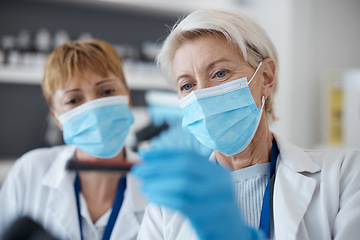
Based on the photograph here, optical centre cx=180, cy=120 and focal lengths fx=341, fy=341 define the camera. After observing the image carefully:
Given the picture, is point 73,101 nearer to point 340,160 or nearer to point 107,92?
point 107,92

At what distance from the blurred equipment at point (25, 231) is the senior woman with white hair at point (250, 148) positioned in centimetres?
37

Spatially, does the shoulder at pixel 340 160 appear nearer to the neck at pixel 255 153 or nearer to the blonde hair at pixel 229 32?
the neck at pixel 255 153

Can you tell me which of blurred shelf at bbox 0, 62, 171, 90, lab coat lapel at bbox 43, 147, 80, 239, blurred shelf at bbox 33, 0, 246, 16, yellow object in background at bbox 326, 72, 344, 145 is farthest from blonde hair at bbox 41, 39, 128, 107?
yellow object in background at bbox 326, 72, 344, 145

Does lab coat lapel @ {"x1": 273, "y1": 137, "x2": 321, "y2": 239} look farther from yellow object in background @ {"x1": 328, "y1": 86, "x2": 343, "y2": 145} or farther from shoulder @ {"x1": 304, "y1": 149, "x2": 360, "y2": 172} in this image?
yellow object in background @ {"x1": 328, "y1": 86, "x2": 343, "y2": 145}

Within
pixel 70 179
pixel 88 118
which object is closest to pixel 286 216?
pixel 88 118

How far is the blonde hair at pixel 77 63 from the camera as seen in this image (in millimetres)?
1560

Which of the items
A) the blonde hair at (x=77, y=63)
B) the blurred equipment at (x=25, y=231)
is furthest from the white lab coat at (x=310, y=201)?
the blonde hair at (x=77, y=63)

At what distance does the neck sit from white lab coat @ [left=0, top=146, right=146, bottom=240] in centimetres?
51

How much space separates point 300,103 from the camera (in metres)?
3.87

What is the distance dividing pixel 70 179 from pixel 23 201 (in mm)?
277

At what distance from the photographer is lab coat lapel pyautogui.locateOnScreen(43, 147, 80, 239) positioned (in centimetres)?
150

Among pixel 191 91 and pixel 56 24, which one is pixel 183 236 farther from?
pixel 56 24

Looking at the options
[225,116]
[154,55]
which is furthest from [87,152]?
[154,55]

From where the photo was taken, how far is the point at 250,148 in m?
1.25
